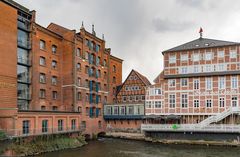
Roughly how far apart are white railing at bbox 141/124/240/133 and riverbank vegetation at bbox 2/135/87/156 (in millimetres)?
10545

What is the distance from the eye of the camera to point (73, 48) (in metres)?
39.9

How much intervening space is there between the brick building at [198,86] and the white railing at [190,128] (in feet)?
0.61

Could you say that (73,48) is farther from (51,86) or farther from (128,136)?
(128,136)

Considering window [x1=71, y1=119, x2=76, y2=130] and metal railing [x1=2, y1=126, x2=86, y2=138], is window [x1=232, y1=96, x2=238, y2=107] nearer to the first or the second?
metal railing [x1=2, y1=126, x2=86, y2=138]

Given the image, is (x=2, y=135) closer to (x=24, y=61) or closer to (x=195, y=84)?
(x=24, y=61)

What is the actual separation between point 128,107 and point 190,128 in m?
12.2

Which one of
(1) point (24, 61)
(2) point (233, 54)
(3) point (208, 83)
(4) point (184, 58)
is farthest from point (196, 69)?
(1) point (24, 61)

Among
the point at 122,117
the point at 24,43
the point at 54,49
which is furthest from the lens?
the point at 122,117

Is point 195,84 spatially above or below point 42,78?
below

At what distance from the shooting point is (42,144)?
27.5 meters

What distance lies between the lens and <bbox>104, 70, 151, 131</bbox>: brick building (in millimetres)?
43156

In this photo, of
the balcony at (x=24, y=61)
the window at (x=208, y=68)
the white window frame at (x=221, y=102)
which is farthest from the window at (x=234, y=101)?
the balcony at (x=24, y=61)

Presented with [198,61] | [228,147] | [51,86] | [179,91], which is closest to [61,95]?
[51,86]

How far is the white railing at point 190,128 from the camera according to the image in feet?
109
